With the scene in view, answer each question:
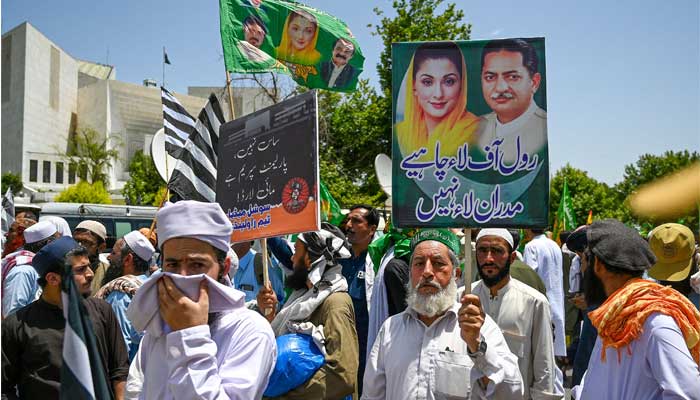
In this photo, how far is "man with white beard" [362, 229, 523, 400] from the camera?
10.7ft

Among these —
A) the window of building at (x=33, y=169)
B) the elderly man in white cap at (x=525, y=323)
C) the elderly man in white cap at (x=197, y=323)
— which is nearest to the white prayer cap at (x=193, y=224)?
the elderly man in white cap at (x=197, y=323)

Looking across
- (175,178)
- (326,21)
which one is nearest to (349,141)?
(326,21)

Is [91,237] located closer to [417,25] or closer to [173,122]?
[173,122]

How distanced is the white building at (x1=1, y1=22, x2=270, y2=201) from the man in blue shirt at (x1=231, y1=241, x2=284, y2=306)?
54.0m

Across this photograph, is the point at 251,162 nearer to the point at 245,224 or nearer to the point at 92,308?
the point at 245,224

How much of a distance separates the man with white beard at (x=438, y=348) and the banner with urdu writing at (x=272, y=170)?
73cm

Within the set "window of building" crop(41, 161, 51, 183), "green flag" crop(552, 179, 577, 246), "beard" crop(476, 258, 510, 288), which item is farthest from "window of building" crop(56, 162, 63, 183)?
"beard" crop(476, 258, 510, 288)

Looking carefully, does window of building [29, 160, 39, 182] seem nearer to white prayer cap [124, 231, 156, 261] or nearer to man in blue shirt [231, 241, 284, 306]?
man in blue shirt [231, 241, 284, 306]

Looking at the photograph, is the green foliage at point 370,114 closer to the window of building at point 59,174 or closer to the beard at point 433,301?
the beard at point 433,301

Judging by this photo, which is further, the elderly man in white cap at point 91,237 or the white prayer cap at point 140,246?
the elderly man in white cap at point 91,237

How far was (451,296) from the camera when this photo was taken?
3645 mm

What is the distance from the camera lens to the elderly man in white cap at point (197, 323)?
2.19 meters

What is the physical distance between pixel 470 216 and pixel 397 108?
74cm

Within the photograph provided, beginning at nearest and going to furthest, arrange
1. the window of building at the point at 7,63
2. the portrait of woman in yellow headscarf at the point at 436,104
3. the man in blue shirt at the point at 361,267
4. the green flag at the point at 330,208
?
the portrait of woman in yellow headscarf at the point at 436,104
the man in blue shirt at the point at 361,267
the green flag at the point at 330,208
the window of building at the point at 7,63
